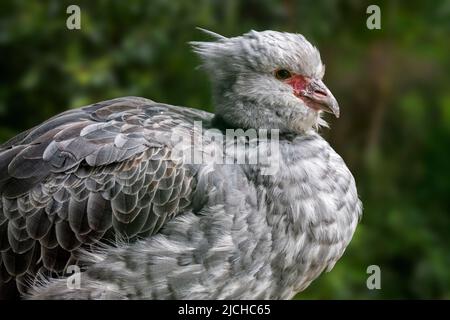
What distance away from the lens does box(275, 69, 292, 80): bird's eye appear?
3.07m

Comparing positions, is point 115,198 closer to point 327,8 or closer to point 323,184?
point 323,184

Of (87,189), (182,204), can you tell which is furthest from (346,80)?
(87,189)

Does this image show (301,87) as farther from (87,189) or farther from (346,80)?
(346,80)

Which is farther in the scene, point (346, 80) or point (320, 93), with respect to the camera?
point (346, 80)

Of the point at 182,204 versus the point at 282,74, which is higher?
the point at 282,74

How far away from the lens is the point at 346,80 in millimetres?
5816

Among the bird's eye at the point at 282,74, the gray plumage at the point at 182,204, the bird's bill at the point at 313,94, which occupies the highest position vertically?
the bird's eye at the point at 282,74

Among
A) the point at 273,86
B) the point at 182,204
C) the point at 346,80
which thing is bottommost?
the point at 182,204

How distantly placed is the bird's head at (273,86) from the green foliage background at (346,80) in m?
1.69

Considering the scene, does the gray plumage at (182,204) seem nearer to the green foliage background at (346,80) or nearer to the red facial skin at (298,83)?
the red facial skin at (298,83)

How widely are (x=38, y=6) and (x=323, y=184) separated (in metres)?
2.44

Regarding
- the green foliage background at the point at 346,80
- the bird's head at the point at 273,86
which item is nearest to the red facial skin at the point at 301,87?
the bird's head at the point at 273,86

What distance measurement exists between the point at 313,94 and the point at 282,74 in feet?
0.43

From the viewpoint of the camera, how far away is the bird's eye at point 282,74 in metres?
3.07
